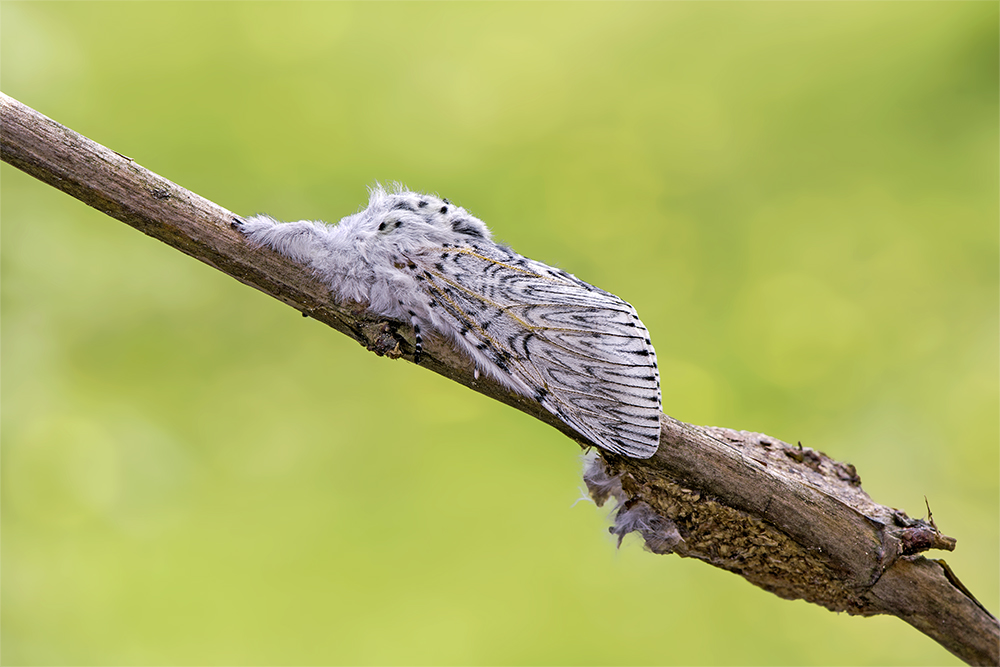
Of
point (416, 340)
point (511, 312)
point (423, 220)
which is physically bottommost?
point (416, 340)

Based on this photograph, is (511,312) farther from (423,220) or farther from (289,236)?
(289,236)

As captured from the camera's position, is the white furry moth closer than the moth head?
Yes

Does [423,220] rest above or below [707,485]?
above

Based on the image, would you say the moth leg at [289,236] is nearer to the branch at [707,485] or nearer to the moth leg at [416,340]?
the branch at [707,485]

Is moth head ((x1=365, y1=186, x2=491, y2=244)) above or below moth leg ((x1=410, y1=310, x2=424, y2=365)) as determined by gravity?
above

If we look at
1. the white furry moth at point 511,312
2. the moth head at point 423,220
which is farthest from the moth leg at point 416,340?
the moth head at point 423,220

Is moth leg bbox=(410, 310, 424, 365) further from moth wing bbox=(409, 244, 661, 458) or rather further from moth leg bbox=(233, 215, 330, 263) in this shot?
moth leg bbox=(233, 215, 330, 263)

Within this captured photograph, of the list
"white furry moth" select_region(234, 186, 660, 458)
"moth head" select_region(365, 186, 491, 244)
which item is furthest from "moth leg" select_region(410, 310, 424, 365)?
"moth head" select_region(365, 186, 491, 244)

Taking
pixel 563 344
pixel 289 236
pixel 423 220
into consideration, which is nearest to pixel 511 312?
pixel 563 344

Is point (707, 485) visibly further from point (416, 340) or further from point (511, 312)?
point (416, 340)
